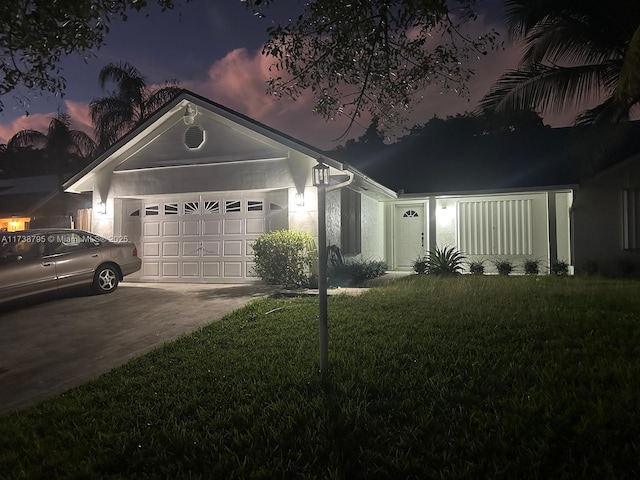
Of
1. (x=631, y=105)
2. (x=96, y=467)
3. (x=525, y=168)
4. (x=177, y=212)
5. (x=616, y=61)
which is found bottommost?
(x=96, y=467)

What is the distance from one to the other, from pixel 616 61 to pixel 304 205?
8.39m

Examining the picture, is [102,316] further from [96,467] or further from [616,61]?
[616,61]

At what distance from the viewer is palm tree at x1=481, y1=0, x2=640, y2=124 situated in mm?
10602

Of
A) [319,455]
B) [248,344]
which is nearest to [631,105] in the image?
[248,344]

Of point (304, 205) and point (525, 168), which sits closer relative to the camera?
point (304, 205)

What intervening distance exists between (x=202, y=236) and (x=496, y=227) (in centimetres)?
893

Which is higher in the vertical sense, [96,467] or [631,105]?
[631,105]

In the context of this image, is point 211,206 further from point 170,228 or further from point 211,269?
point 211,269

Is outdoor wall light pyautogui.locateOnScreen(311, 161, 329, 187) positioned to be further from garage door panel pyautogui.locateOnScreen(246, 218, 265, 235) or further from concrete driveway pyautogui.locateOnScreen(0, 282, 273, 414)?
garage door panel pyautogui.locateOnScreen(246, 218, 265, 235)

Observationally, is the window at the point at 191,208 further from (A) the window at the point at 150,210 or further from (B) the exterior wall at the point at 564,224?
(B) the exterior wall at the point at 564,224

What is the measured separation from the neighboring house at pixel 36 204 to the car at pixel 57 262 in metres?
4.23

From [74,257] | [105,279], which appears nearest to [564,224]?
[105,279]

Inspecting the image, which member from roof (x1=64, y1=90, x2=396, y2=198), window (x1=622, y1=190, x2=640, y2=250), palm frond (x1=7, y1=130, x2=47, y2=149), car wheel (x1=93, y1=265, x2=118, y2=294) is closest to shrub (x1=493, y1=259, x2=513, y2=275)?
window (x1=622, y1=190, x2=640, y2=250)

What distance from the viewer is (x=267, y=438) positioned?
3.20 meters
